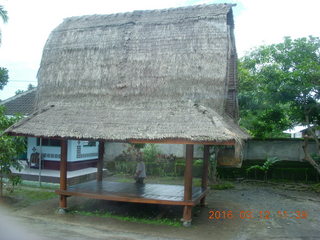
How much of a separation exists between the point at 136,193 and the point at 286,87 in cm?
748

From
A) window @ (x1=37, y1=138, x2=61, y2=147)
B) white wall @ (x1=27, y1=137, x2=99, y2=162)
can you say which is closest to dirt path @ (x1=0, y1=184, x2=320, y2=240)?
white wall @ (x1=27, y1=137, x2=99, y2=162)

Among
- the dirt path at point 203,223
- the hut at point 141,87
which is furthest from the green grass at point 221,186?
the hut at point 141,87

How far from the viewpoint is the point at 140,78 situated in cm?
945

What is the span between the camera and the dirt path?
719 cm

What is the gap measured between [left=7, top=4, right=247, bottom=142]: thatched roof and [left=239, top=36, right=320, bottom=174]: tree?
11.4 ft

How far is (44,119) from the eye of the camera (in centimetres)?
893

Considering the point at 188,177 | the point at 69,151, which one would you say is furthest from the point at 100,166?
the point at 188,177

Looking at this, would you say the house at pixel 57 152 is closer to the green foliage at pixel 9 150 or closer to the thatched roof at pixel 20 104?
the thatched roof at pixel 20 104

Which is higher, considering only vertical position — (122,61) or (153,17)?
(153,17)

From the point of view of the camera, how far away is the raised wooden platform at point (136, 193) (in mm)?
8016

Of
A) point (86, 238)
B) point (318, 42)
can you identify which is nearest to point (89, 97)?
point (86, 238)

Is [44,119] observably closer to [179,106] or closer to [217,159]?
[179,106]

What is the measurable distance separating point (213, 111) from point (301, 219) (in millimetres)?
3880
